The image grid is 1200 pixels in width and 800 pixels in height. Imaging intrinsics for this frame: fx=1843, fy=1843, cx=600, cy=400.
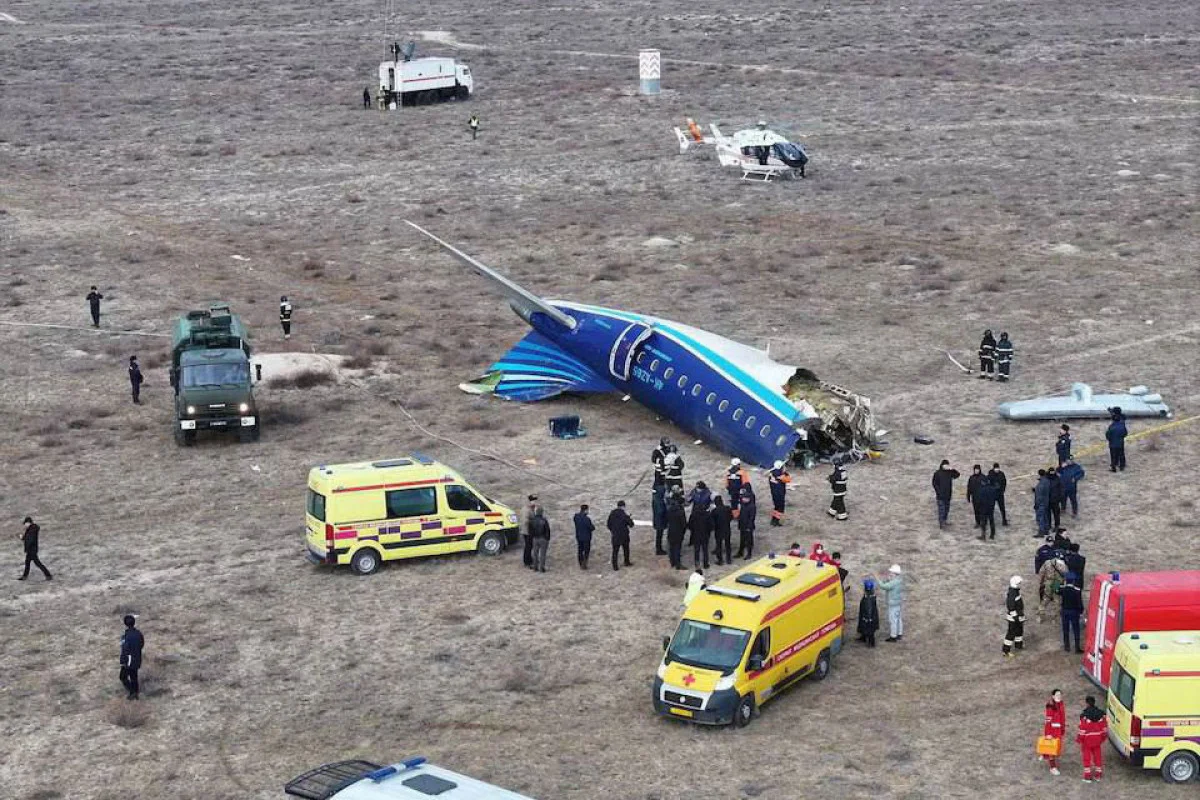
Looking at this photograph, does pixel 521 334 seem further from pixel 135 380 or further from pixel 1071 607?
pixel 1071 607

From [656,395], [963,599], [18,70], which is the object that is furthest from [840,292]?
[18,70]

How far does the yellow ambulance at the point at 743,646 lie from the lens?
25922mm

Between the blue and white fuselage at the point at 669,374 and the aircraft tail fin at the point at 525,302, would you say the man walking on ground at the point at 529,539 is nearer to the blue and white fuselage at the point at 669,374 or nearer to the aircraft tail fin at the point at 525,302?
the blue and white fuselage at the point at 669,374

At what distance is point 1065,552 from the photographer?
30.0 m

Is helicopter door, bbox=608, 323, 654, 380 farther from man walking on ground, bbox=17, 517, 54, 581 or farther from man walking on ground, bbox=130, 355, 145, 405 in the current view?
man walking on ground, bbox=17, 517, 54, 581

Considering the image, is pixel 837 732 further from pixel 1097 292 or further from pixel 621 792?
pixel 1097 292

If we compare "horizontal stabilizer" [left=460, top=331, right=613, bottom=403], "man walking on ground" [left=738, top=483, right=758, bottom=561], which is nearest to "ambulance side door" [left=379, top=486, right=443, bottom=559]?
"man walking on ground" [left=738, top=483, right=758, bottom=561]

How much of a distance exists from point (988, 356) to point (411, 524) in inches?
678

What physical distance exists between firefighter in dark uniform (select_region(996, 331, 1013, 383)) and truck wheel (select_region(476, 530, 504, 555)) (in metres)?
15.6

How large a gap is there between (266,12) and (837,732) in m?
97.6

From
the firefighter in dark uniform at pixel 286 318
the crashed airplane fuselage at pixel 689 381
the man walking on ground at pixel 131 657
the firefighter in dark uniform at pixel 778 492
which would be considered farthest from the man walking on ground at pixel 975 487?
the firefighter in dark uniform at pixel 286 318

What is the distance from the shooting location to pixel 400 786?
20797 mm

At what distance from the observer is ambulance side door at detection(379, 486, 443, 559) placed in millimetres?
32406

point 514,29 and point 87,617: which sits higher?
point 514,29
